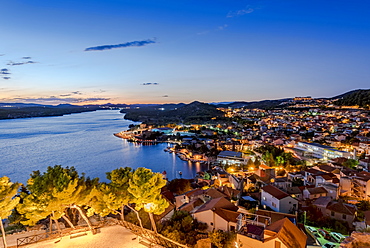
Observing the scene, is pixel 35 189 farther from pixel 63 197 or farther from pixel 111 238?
pixel 111 238

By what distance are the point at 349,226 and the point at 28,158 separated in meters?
24.2

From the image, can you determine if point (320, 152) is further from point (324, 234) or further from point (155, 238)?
point (155, 238)

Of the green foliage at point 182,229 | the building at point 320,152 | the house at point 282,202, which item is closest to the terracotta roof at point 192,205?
the green foliage at point 182,229

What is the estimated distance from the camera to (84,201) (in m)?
3.77

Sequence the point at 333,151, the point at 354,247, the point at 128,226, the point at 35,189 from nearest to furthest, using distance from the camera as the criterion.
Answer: the point at 354,247 < the point at 35,189 < the point at 128,226 < the point at 333,151

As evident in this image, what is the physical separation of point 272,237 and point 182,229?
1606mm

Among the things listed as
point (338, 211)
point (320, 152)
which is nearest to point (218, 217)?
point (338, 211)

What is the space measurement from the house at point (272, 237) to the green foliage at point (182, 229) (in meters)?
0.89

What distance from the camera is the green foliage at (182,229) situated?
3.87 metres

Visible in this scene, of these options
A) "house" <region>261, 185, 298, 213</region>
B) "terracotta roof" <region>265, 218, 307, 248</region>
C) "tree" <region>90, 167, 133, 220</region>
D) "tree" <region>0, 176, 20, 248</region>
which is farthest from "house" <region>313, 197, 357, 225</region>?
"tree" <region>0, 176, 20, 248</region>

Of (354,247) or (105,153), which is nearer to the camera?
(354,247)

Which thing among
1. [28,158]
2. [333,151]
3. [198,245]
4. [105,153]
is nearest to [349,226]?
[198,245]

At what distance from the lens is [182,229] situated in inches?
168

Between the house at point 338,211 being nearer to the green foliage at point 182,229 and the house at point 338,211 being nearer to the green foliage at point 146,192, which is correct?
the green foliage at point 182,229
